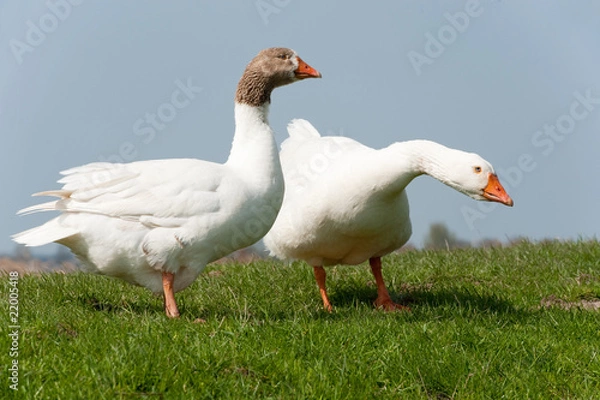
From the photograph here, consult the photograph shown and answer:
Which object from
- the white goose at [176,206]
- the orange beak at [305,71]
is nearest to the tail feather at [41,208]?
the white goose at [176,206]

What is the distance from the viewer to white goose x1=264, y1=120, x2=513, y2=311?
6.87 m

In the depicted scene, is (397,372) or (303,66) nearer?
(397,372)

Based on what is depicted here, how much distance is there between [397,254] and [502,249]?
156 cm

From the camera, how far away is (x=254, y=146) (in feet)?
22.6

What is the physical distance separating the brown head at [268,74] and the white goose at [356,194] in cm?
105

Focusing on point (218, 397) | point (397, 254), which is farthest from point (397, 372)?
point (397, 254)

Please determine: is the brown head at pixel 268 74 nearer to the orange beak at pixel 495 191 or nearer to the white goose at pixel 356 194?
the white goose at pixel 356 194

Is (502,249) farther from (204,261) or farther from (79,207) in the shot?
(79,207)

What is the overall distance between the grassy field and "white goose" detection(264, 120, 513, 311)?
1.80 feet

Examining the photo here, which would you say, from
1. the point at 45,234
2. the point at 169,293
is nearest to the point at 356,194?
the point at 169,293

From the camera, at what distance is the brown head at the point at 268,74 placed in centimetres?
695

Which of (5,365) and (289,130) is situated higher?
(289,130)

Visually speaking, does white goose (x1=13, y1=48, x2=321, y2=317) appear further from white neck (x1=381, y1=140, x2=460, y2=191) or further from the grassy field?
white neck (x1=381, y1=140, x2=460, y2=191)

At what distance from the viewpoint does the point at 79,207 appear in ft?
21.7
